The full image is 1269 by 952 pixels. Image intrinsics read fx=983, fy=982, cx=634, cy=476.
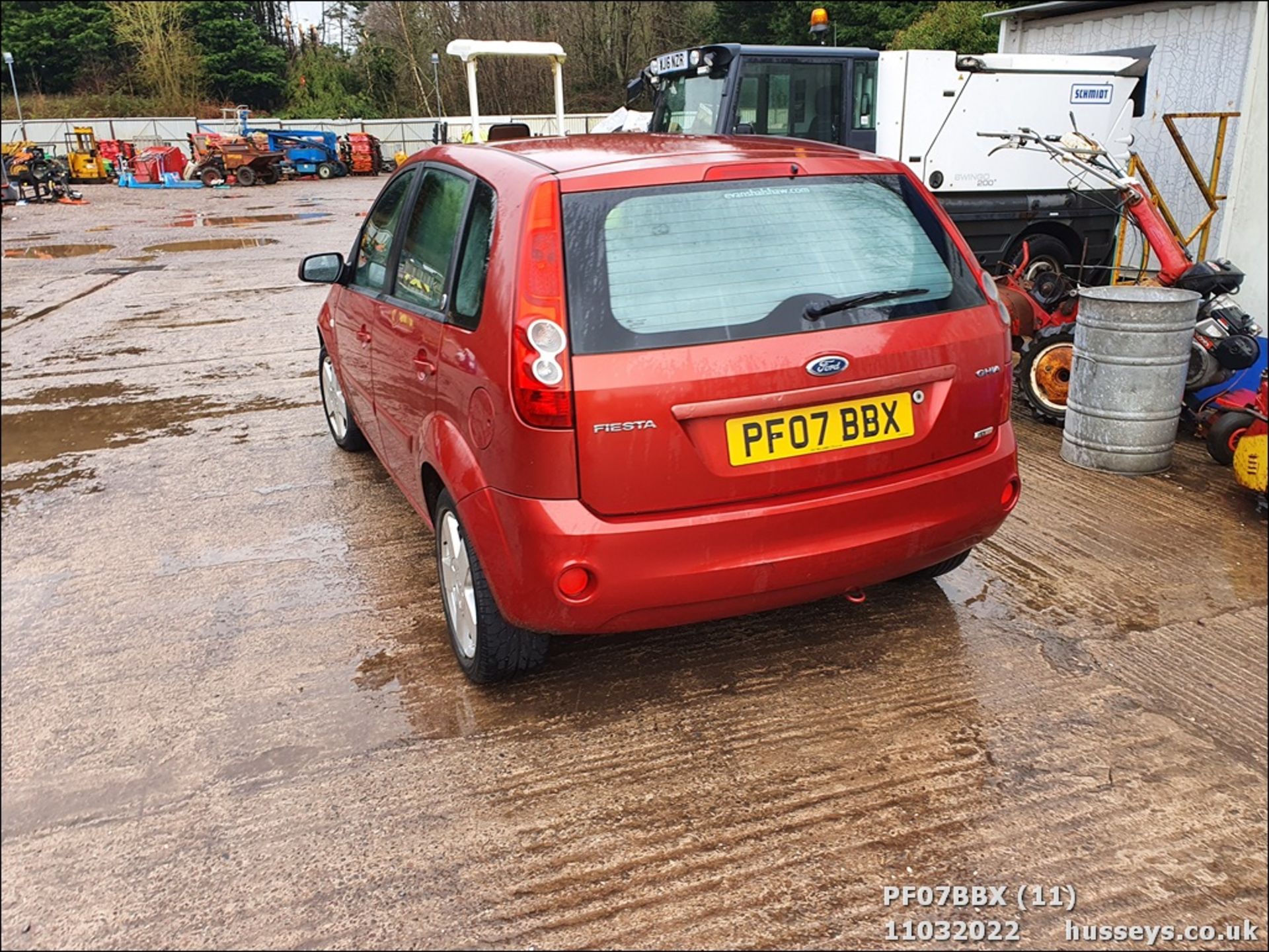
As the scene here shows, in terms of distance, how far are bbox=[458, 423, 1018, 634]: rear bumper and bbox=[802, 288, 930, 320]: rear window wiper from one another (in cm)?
51

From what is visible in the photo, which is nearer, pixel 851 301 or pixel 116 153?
pixel 851 301

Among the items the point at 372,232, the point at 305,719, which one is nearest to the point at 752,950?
the point at 305,719

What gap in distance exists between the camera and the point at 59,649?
3434mm

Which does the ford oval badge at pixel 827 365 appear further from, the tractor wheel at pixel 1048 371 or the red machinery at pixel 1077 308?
the tractor wheel at pixel 1048 371

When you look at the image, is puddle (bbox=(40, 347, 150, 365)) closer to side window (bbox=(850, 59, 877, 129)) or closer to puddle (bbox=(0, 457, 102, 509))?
puddle (bbox=(0, 457, 102, 509))

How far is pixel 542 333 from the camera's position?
2.64 metres

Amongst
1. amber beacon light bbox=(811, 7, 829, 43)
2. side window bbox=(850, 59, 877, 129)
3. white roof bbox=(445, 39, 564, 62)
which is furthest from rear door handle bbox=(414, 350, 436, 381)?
white roof bbox=(445, 39, 564, 62)

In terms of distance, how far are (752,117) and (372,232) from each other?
569 centimetres

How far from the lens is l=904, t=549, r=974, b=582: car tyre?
364 cm

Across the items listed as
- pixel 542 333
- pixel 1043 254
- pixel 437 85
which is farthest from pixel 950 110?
pixel 437 85

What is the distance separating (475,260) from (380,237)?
1.39 metres

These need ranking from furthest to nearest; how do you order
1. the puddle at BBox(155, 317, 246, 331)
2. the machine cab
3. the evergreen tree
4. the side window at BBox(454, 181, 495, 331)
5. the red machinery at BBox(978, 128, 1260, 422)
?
1. the evergreen tree
2. the puddle at BBox(155, 317, 246, 331)
3. the machine cab
4. the red machinery at BBox(978, 128, 1260, 422)
5. the side window at BBox(454, 181, 495, 331)

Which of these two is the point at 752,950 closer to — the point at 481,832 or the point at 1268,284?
the point at 481,832

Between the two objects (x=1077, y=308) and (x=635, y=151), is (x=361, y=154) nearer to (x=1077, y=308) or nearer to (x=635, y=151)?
(x=1077, y=308)
